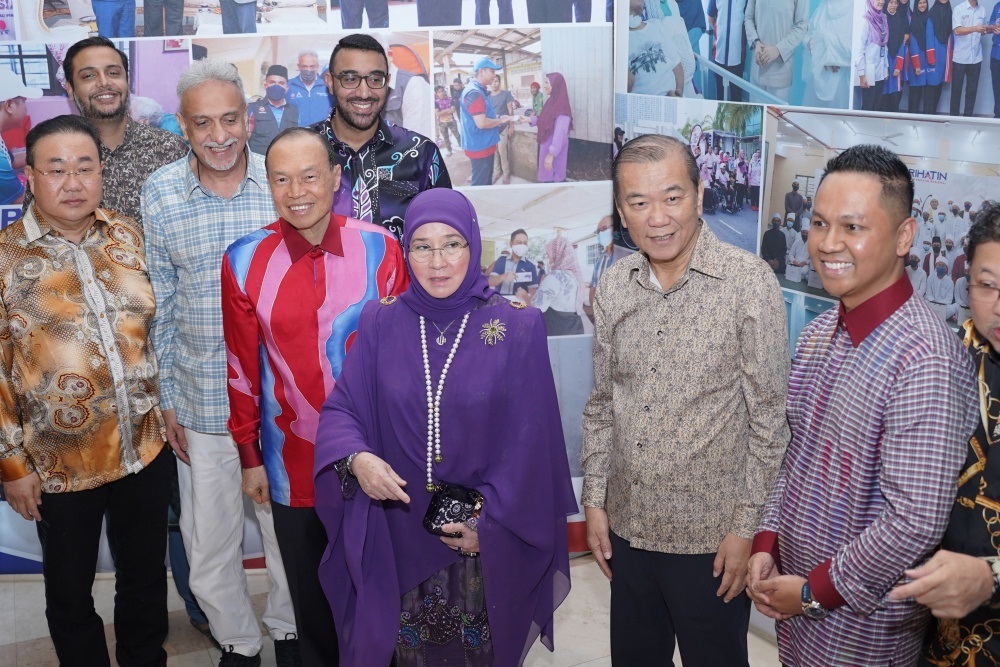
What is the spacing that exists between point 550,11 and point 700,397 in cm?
227

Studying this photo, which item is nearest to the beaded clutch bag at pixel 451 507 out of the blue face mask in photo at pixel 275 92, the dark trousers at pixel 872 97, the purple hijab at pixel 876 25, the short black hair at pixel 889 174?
the short black hair at pixel 889 174

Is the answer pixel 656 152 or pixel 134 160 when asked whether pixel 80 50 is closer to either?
pixel 134 160

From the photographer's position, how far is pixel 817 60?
8.64 feet

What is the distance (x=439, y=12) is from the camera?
3787 mm

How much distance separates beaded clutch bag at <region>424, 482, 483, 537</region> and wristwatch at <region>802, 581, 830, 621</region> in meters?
0.75

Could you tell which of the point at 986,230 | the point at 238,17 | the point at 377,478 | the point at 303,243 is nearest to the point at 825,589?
the point at 986,230

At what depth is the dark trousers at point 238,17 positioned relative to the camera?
12.2 feet

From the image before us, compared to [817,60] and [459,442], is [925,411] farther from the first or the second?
[817,60]

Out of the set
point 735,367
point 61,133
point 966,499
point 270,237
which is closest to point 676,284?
point 735,367

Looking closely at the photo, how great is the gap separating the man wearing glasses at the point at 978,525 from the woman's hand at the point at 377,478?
1026 millimetres

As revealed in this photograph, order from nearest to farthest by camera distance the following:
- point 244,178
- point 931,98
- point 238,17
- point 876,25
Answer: point 931,98, point 876,25, point 244,178, point 238,17

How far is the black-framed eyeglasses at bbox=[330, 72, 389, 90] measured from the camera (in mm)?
3170

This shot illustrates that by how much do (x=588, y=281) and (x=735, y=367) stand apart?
1.98 meters

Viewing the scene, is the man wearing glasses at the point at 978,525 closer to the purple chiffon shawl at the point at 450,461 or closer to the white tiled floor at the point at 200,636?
the purple chiffon shawl at the point at 450,461
